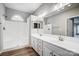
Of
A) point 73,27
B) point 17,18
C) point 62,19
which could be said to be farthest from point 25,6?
point 73,27

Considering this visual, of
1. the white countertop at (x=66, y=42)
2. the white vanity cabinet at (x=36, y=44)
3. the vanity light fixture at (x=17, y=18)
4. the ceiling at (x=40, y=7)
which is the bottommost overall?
the white vanity cabinet at (x=36, y=44)

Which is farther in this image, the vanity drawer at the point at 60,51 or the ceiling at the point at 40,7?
the ceiling at the point at 40,7

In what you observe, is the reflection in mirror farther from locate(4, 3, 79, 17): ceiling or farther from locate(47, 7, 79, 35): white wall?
locate(4, 3, 79, 17): ceiling

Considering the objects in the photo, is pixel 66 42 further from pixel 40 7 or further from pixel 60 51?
pixel 40 7

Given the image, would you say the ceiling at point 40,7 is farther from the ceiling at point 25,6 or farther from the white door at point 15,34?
the white door at point 15,34

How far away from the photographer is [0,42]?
1.05m

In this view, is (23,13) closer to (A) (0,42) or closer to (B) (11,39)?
(B) (11,39)

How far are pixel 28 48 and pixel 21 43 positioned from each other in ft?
0.66

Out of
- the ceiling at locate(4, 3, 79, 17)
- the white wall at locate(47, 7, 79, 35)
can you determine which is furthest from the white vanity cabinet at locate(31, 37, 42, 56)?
the ceiling at locate(4, 3, 79, 17)

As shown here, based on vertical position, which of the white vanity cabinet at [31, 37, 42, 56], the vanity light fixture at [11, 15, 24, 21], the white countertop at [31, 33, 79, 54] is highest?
the vanity light fixture at [11, 15, 24, 21]

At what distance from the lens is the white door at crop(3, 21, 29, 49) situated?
42.2 inches

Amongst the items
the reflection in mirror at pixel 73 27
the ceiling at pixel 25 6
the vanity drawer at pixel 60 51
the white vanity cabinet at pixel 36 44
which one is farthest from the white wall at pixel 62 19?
the white vanity cabinet at pixel 36 44

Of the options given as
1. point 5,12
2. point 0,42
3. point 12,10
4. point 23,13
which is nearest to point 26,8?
point 23,13

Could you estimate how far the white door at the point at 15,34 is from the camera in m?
1.07
